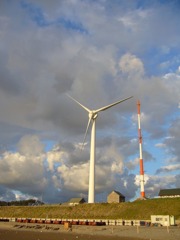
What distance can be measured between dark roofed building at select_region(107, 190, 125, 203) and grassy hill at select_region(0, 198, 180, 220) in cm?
3447

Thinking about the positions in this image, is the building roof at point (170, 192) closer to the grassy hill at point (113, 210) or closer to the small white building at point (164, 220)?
the grassy hill at point (113, 210)

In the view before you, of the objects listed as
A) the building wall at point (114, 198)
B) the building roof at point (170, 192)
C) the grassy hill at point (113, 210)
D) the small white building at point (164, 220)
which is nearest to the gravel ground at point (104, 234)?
the small white building at point (164, 220)

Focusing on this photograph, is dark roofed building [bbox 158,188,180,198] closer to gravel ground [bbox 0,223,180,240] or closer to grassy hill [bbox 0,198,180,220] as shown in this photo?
grassy hill [bbox 0,198,180,220]

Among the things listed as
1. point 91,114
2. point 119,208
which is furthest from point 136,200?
point 91,114

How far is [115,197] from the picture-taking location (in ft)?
A: 563

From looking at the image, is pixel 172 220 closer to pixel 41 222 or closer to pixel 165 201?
pixel 165 201

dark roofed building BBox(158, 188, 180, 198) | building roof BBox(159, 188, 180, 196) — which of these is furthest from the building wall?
building roof BBox(159, 188, 180, 196)

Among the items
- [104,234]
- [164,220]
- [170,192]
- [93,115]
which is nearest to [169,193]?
[170,192]

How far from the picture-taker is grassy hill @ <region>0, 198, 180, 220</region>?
115 metres

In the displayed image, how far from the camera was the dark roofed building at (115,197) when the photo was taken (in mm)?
170750

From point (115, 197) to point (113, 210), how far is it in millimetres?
43756

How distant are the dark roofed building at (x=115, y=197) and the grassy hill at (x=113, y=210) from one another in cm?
3447

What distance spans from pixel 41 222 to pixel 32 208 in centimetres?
4178

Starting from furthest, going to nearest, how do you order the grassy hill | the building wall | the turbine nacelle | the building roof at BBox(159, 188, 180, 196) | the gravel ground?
the building roof at BBox(159, 188, 180, 196) < the building wall < the turbine nacelle < the grassy hill < the gravel ground
